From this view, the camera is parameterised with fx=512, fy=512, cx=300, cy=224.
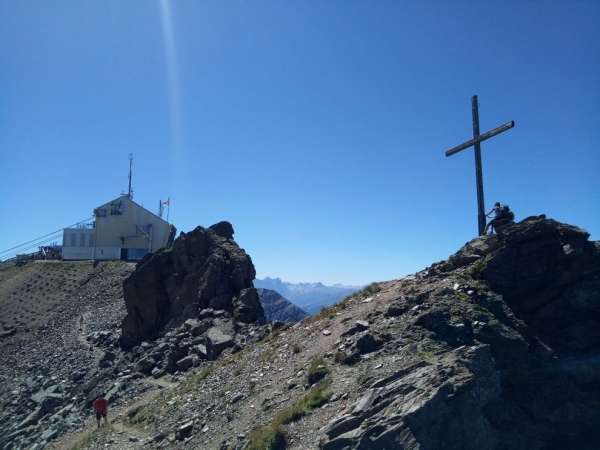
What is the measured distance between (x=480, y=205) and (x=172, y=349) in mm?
18372

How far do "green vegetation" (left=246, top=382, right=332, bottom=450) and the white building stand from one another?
64.4 meters

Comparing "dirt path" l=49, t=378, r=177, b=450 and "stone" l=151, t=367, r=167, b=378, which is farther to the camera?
"stone" l=151, t=367, r=167, b=378

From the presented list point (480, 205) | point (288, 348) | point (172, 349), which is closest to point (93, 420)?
point (172, 349)

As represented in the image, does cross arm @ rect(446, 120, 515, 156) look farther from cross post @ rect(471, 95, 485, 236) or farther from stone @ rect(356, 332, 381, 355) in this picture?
stone @ rect(356, 332, 381, 355)

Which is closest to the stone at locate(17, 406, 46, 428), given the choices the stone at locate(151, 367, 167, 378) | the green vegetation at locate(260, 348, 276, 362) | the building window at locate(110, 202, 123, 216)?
the stone at locate(151, 367, 167, 378)

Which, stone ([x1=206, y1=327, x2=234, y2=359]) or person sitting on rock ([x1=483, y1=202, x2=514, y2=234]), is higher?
person sitting on rock ([x1=483, y1=202, x2=514, y2=234])

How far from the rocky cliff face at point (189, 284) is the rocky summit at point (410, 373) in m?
5.26

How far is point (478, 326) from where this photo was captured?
15.6 m

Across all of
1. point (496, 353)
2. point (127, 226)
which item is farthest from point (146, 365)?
point (127, 226)

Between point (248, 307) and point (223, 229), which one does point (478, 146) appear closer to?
point (248, 307)

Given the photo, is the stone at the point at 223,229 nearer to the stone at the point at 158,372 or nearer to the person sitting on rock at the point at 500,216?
the stone at the point at 158,372

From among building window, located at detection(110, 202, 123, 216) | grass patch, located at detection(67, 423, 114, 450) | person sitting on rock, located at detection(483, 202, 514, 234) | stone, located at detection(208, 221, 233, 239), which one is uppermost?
building window, located at detection(110, 202, 123, 216)

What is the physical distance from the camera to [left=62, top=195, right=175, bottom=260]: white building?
76.4 metres

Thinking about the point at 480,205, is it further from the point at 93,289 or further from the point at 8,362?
the point at 93,289
